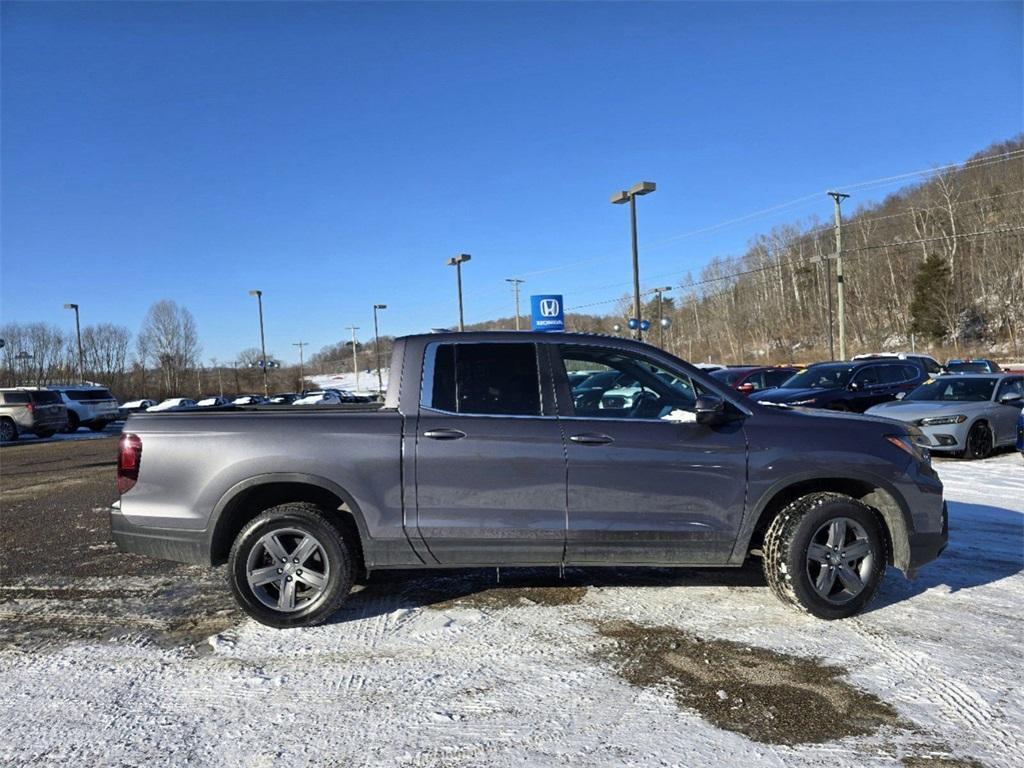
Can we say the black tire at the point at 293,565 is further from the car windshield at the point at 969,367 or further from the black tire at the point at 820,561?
the car windshield at the point at 969,367

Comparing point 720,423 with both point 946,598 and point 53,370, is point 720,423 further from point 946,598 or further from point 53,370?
point 53,370

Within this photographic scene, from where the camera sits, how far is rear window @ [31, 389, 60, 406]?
22.8 metres

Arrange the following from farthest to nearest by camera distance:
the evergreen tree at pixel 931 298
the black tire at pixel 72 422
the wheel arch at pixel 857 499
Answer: the evergreen tree at pixel 931 298 < the black tire at pixel 72 422 < the wheel arch at pixel 857 499

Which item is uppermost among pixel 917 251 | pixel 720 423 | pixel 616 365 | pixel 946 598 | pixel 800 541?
pixel 917 251

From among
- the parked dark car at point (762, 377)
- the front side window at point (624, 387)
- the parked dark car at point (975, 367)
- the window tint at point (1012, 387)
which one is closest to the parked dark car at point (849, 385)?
the window tint at point (1012, 387)

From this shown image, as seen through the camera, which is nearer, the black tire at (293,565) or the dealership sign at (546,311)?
the black tire at (293,565)

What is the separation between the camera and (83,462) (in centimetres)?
1495

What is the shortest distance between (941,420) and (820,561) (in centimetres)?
818

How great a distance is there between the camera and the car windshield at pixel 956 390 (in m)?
11.7

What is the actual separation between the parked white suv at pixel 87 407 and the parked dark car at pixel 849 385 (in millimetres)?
23914

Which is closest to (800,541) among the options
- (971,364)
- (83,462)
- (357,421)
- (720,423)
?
(720,423)

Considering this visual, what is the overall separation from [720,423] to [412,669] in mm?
2307

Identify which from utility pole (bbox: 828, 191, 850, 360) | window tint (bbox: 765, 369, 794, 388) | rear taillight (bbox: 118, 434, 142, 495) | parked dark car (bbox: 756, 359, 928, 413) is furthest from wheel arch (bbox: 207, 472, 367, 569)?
utility pole (bbox: 828, 191, 850, 360)

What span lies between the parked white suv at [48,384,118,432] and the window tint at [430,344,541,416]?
2637cm
